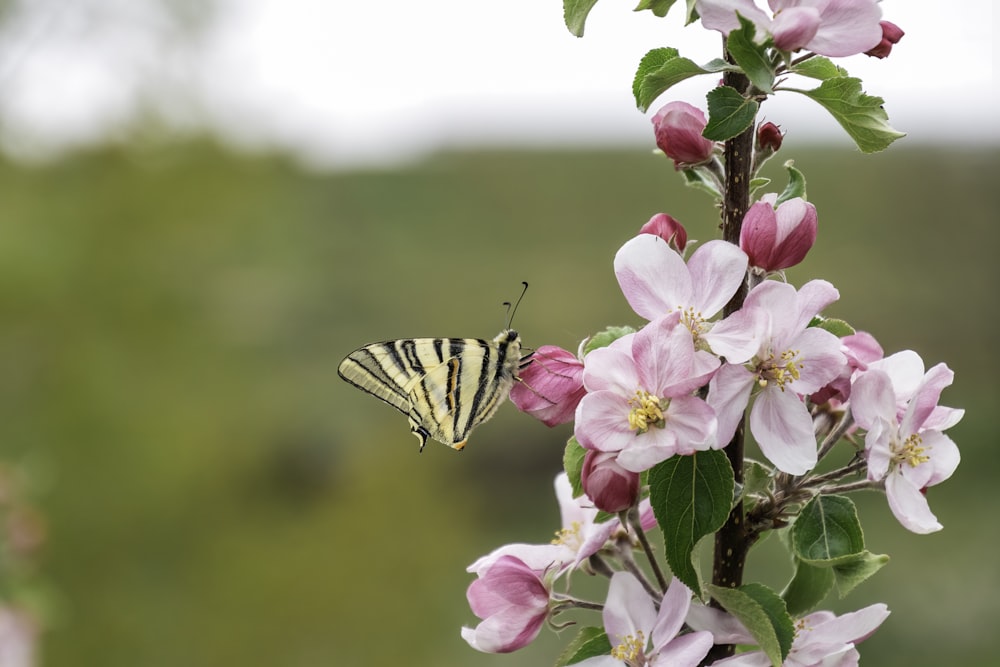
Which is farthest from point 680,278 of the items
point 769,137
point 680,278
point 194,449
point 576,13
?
point 194,449

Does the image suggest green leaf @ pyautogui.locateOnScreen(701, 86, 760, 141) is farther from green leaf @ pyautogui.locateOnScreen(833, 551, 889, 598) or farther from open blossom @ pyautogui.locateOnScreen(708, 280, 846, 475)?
green leaf @ pyautogui.locateOnScreen(833, 551, 889, 598)

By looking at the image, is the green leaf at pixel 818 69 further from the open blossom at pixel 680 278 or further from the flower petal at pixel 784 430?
the flower petal at pixel 784 430

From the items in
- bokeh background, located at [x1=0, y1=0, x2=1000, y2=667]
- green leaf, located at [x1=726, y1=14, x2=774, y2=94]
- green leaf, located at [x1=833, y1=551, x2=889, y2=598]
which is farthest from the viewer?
bokeh background, located at [x1=0, y1=0, x2=1000, y2=667]

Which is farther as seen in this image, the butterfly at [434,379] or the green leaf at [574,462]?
the butterfly at [434,379]

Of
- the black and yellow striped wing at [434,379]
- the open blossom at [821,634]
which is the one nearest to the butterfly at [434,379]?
the black and yellow striped wing at [434,379]

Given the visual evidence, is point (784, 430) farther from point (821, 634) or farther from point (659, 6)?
point (659, 6)

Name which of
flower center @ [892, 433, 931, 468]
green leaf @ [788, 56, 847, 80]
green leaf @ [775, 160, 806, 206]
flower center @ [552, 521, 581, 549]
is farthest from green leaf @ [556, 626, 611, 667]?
green leaf @ [788, 56, 847, 80]
